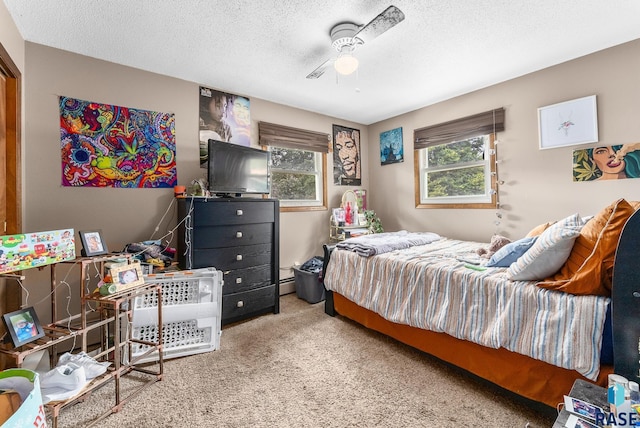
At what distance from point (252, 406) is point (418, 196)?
315 centimetres

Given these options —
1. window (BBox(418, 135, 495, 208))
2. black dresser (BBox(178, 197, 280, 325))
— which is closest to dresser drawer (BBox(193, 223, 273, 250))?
black dresser (BBox(178, 197, 280, 325))

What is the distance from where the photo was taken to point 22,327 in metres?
1.41

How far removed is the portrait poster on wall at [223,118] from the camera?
117 inches

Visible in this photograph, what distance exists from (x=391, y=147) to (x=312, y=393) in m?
3.39

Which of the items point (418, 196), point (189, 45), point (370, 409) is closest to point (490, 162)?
point (418, 196)

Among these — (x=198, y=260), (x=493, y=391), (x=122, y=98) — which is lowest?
(x=493, y=391)

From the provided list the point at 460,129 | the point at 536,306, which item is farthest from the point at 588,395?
the point at 460,129

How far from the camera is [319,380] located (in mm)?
1816

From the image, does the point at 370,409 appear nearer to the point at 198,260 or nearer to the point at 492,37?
the point at 198,260

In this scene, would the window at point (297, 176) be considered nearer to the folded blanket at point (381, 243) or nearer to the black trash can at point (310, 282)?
the black trash can at point (310, 282)

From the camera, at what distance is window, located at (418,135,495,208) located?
324 cm

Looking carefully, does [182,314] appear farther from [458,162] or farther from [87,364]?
[458,162]

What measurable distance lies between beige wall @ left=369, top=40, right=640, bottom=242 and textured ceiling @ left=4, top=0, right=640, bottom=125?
16 cm

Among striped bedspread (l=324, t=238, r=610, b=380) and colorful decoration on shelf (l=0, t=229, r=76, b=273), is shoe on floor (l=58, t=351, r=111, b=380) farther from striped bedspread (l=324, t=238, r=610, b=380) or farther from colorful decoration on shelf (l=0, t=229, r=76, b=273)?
striped bedspread (l=324, t=238, r=610, b=380)
